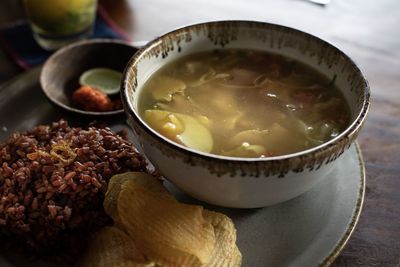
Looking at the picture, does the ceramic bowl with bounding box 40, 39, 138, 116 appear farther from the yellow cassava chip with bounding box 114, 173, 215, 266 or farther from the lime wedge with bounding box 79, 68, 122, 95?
the yellow cassava chip with bounding box 114, 173, 215, 266

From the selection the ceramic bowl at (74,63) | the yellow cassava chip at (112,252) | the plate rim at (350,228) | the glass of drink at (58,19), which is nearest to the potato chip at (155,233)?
the yellow cassava chip at (112,252)

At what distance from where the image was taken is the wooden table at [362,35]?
169 centimetres

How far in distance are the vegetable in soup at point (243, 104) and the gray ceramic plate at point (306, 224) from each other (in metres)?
0.20

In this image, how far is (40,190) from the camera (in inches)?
55.1

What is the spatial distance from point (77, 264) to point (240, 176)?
0.49 m

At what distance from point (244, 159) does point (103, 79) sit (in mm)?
1056

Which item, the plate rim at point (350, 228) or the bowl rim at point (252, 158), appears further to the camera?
the plate rim at point (350, 228)

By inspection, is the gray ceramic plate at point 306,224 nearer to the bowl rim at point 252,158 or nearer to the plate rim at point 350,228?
the plate rim at point 350,228

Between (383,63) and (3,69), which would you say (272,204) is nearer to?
(383,63)

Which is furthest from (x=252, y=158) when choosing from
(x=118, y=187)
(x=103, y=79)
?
(x=103, y=79)

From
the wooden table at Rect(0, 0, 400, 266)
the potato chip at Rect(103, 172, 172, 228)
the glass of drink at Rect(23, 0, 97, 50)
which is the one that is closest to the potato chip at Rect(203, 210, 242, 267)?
the potato chip at Rect(103, 172, 172, 228)

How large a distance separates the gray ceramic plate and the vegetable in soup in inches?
7.8

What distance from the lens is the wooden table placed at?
5.54 feet

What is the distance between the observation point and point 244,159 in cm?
126
